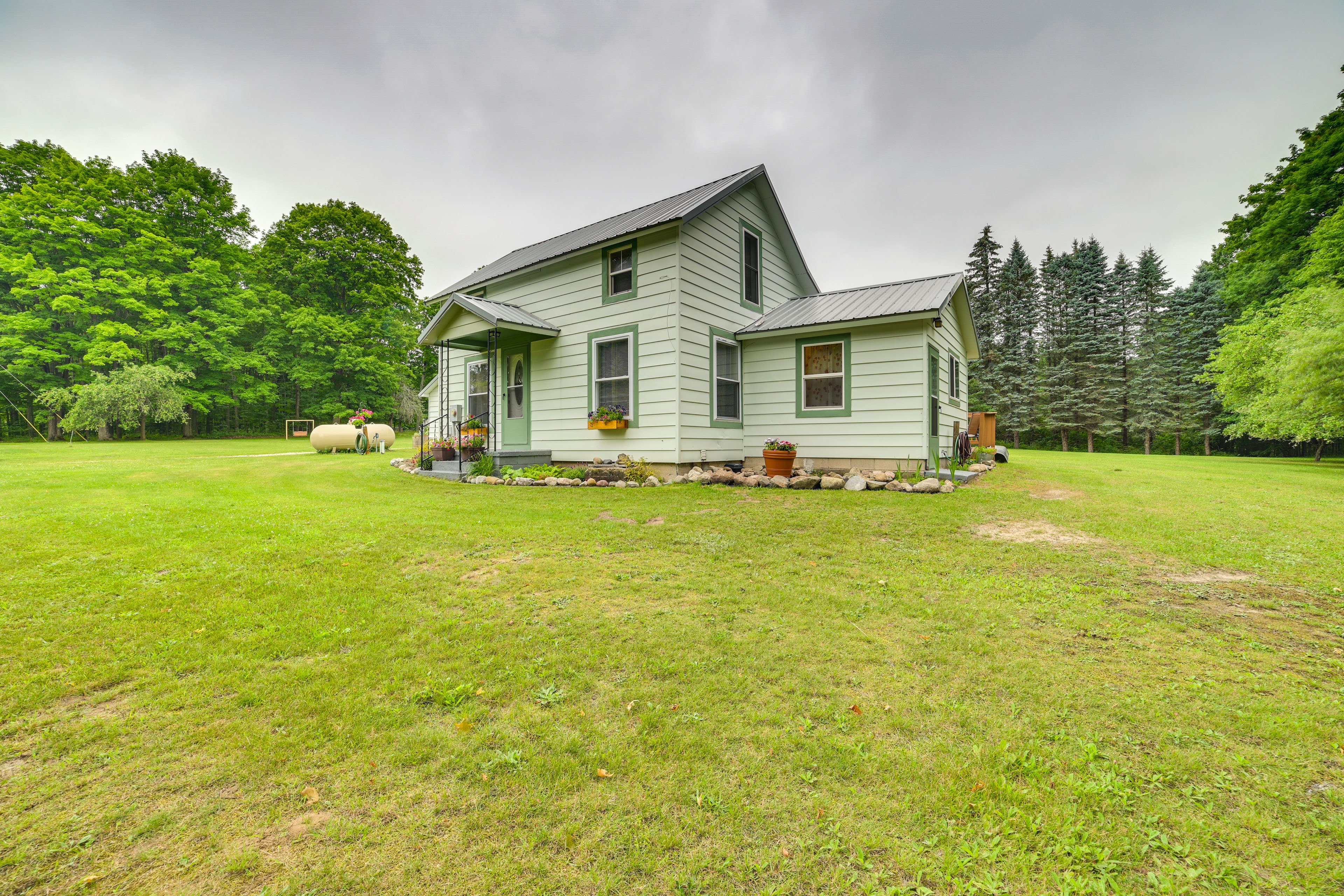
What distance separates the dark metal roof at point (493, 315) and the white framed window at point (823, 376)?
539 cm

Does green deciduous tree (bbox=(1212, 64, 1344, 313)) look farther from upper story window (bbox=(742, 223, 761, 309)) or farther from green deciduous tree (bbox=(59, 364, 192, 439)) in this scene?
green deciduous tree (bbox=(59, 364, 192, 439))

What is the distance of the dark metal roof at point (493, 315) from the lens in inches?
A: 393

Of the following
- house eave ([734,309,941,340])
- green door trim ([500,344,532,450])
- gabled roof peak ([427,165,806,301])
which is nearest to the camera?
house eave ([734,309,941,340])

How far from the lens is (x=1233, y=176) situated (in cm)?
1964

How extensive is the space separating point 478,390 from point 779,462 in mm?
7982

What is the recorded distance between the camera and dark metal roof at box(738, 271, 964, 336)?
351 inches

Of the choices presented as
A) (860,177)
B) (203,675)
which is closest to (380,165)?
(860,177)

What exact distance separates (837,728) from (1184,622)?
287 cm

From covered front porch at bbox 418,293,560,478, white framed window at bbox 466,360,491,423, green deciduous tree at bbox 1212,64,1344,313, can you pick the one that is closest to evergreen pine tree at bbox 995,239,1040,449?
green deciduous tree at bbox 1212,64,1344,313

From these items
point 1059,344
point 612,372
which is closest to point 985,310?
point 1059,344

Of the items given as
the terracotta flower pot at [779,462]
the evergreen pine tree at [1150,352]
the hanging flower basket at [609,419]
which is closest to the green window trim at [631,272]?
the hanging flower basket at [609,419]

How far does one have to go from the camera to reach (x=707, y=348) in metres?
9.84

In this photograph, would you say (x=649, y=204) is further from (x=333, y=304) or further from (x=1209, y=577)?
(x=333, y=304)

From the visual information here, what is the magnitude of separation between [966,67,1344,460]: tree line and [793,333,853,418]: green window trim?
16661 millimetres
